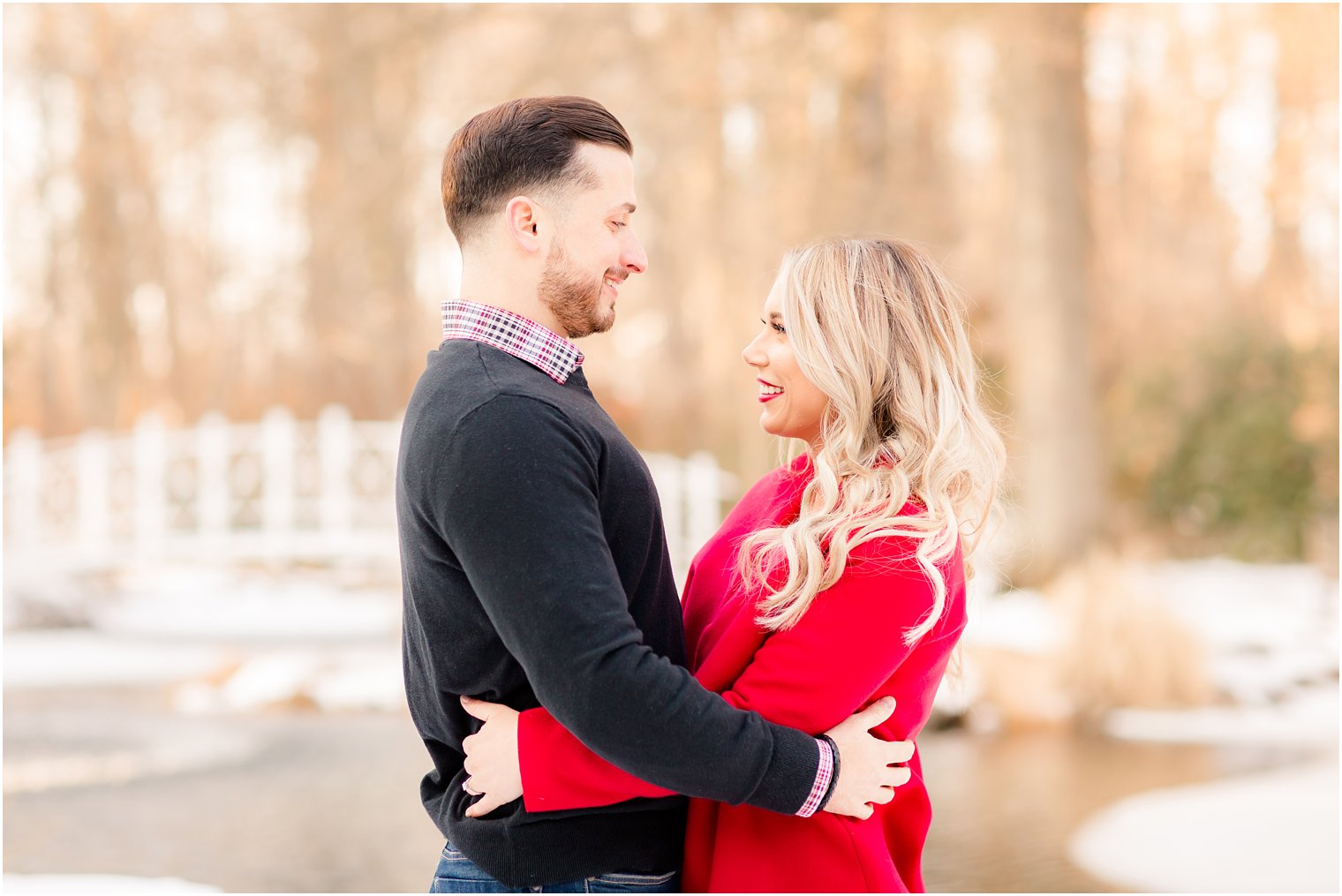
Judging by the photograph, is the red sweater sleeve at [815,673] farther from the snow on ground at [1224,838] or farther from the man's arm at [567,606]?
the snow on ground at [1224,838]

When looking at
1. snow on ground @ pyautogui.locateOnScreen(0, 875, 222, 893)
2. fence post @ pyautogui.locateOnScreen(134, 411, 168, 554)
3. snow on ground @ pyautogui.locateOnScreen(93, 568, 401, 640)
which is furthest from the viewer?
fence post @ pyautogui.locateOnScreen(134, 411, 168, 554)

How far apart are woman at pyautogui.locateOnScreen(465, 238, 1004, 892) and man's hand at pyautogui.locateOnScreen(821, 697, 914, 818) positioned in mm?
27

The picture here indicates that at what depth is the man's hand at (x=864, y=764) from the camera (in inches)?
70.0

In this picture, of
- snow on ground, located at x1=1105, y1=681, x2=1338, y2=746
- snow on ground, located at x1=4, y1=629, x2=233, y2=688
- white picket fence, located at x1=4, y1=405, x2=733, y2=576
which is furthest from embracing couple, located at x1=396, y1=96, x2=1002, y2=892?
white picket fence, located at x1=4, y1=405, x2=733, y2=576

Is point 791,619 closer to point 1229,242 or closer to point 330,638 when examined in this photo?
point 330,638

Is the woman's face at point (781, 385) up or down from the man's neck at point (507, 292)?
down

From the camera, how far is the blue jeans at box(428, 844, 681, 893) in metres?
1.77

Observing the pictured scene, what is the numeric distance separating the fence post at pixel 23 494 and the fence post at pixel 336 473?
10.0ft

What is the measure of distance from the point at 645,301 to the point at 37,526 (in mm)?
7679

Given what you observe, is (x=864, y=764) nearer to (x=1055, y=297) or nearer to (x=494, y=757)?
(x=494, y=757)

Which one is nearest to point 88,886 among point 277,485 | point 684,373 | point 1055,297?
point 1055,297

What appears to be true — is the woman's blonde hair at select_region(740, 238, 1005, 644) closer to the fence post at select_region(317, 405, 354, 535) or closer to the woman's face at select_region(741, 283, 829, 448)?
the woman's face at select_region(741, 283, 829, 448)

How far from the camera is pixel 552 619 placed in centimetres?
157

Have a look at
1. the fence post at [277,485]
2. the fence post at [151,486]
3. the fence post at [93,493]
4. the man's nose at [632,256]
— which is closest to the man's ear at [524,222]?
the man's nose at [632,256]
